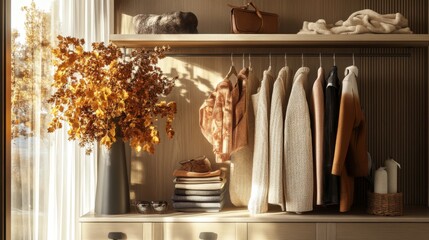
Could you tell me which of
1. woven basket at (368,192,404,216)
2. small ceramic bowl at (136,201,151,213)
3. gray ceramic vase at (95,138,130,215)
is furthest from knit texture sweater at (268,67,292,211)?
gray ceramic vase at (95,138,130,215)

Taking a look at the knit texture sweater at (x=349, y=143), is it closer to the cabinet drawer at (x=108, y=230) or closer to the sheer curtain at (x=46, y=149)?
the cabinet drawer at (x=108, y=230)

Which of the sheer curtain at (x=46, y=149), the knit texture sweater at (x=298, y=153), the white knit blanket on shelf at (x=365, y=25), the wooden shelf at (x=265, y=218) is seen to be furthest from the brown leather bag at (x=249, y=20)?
the wooden shelf at (x=265, y=218)

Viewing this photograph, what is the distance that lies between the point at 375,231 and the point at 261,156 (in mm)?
663

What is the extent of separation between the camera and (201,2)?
3.35 m

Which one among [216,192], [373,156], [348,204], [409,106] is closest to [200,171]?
[216,192]

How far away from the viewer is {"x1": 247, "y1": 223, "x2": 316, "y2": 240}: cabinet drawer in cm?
287

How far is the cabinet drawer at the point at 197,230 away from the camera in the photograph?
9.46ft

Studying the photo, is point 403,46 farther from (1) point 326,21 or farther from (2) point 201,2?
(2) point 201,2

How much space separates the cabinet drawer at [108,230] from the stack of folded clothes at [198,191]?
0.26 m

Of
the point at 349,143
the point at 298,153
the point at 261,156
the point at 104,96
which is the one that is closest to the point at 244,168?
the point at 261,156

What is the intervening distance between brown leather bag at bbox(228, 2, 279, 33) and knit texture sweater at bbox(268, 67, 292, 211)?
0.94 ft

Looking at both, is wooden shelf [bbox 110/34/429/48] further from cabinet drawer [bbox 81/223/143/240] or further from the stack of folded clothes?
cabinet drawer [bbox 81/223/143/240]

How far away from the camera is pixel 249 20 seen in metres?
3.05

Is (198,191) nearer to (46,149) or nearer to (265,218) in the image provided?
(265,218)
